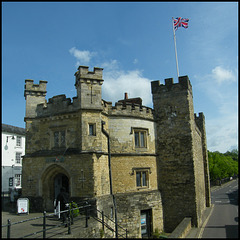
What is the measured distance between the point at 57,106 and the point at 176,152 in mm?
9472

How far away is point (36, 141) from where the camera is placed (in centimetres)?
1562

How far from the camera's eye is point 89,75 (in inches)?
589

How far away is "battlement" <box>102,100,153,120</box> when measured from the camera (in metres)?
16.4

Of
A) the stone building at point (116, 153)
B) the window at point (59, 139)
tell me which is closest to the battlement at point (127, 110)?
the stone building at point (116, 153)

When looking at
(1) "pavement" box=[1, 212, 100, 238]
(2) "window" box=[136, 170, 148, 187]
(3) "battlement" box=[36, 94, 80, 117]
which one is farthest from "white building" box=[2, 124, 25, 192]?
(2) "window" box=[136, 170, 148, 187]

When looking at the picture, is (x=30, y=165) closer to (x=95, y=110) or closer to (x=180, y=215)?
(x=95, y=110)

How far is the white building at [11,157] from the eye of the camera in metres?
29.8

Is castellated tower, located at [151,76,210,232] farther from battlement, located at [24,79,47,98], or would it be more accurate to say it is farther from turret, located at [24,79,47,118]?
turret, located at [24,79,47,118]

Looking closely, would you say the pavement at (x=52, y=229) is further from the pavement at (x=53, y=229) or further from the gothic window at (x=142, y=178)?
the gothic window at (x=142, y=178)

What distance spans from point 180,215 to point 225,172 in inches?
1319

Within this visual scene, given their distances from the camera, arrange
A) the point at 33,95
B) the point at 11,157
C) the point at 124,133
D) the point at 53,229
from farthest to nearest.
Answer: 1. the point at 11,157
2. the point at 124,133
3. the point at 33,95
4. the point at 53,229

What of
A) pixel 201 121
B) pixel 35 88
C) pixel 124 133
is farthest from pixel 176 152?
pixel 35 88

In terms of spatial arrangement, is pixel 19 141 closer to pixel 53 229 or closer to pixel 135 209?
pixel 135 209

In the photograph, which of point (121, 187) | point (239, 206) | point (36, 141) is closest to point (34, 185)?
point (36, 141)
